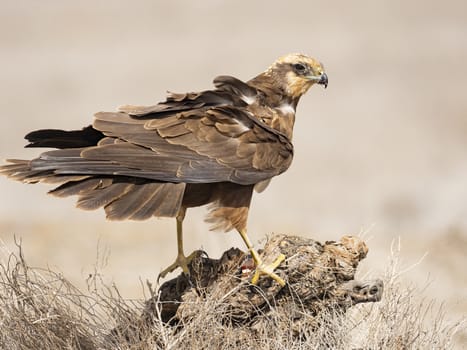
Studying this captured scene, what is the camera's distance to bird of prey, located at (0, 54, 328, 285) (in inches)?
275

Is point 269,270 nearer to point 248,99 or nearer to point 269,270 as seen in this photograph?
point 269,270

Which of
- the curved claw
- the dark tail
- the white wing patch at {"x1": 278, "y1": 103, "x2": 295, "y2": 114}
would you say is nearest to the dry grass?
the curved claw

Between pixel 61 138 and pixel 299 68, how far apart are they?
188cm

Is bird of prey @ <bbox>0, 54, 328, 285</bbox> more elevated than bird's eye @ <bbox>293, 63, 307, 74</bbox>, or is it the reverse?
bird's eye @ <bbox>293, 63, 307, 74</bbox>

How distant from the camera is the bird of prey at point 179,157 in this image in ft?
23.0

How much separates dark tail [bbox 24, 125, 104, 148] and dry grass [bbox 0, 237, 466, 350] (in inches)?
28.3

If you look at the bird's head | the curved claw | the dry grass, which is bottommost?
the dry grass

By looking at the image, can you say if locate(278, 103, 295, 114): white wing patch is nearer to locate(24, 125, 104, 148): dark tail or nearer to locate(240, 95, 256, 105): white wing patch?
locate(240, 95, 256, 105): white wing patch

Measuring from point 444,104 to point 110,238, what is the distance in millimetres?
7664

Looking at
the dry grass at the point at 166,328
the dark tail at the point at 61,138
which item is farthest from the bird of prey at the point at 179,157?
the dry grass at the point at 166,328

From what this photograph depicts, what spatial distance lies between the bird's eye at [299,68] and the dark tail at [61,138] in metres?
1.65

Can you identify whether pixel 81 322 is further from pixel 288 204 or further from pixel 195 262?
pixel 288 204

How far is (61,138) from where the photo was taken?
731 centimetres

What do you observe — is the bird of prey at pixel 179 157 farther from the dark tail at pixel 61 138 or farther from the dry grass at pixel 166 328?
the dry grass at pixel 166 328
